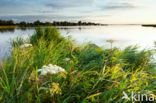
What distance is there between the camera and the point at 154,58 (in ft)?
16.3

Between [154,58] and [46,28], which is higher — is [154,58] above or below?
below

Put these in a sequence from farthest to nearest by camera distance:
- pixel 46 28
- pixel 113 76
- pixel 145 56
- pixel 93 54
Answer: pixel 46 28 < pixel 145 56 < pixel 93 54 < pixel 113 76

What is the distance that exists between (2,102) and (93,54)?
2999 millimetres

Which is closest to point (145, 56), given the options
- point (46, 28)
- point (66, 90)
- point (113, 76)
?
point (113, 76)

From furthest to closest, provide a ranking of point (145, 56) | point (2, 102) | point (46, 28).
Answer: point (46, 28) → point (145, 56) → point (2, 102)

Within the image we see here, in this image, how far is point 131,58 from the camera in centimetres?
494

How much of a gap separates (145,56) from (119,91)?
3.18 meters

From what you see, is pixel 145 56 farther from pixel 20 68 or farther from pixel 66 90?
pixel 20 68

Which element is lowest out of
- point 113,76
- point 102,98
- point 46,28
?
point 102,98

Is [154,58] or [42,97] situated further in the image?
[154,58]

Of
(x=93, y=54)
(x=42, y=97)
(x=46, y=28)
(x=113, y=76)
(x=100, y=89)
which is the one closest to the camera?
(x=42, y=97)

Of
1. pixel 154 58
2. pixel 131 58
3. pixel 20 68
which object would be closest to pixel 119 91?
pixel 20 68

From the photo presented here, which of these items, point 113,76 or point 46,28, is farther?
point 46,28

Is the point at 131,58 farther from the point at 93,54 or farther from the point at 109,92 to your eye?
the point at 109,92
